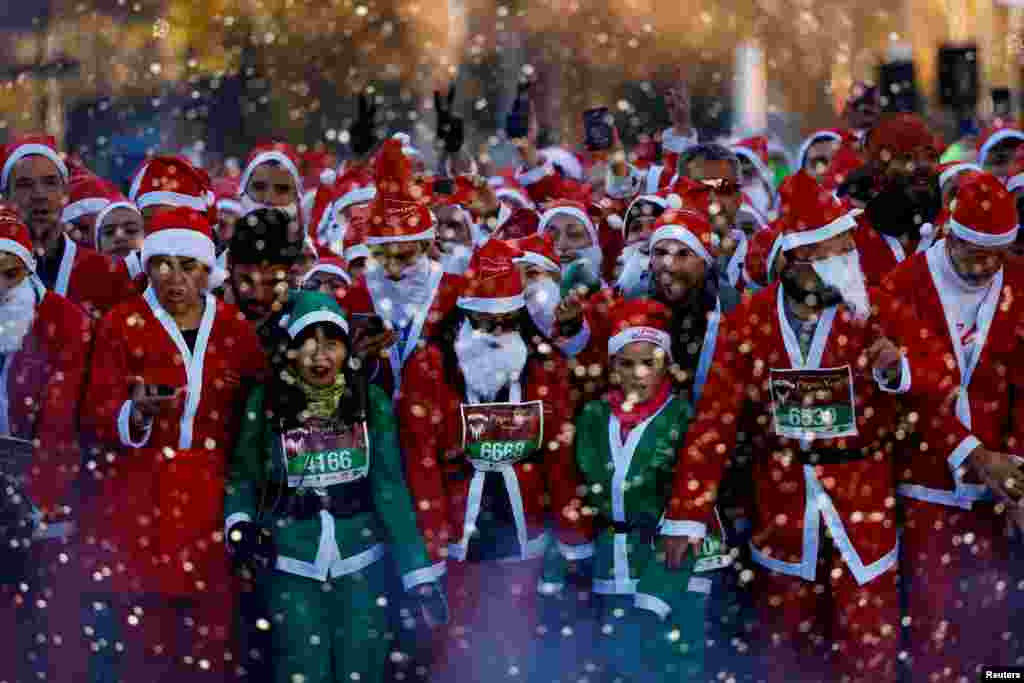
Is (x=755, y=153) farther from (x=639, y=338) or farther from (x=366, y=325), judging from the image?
(x=366, y=325)

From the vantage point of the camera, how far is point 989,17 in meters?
24.9

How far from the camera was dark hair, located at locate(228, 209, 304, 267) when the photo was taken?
18.6 ft

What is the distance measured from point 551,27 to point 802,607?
72.5ft

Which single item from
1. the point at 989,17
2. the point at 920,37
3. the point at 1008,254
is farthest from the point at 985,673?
the point at 920,37

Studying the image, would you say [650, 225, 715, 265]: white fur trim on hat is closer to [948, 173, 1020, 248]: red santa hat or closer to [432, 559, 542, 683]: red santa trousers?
[948, 173, 1020, 248]: red santa hat

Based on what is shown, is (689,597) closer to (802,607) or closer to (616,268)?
(802,607)

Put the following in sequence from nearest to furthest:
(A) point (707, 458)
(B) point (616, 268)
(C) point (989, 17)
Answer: (A) point (707, 458)
(B) point (616, 268)
(C) point (989, 17)

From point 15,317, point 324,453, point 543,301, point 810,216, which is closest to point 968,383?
point 810,216

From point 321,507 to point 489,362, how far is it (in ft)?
2.50

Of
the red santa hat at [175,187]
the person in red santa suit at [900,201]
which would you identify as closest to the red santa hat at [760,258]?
the person in red santa suit at [900,201]

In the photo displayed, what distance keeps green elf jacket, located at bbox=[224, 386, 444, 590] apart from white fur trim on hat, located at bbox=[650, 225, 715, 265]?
122cm

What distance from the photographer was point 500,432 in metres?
5.21

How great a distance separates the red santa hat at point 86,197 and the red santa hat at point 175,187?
0.16 metres

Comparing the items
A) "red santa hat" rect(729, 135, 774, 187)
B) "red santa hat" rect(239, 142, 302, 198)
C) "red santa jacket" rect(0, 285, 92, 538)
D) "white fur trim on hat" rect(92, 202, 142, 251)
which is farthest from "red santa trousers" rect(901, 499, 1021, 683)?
"red santa hat" rect(729, 135, 774, 187)
